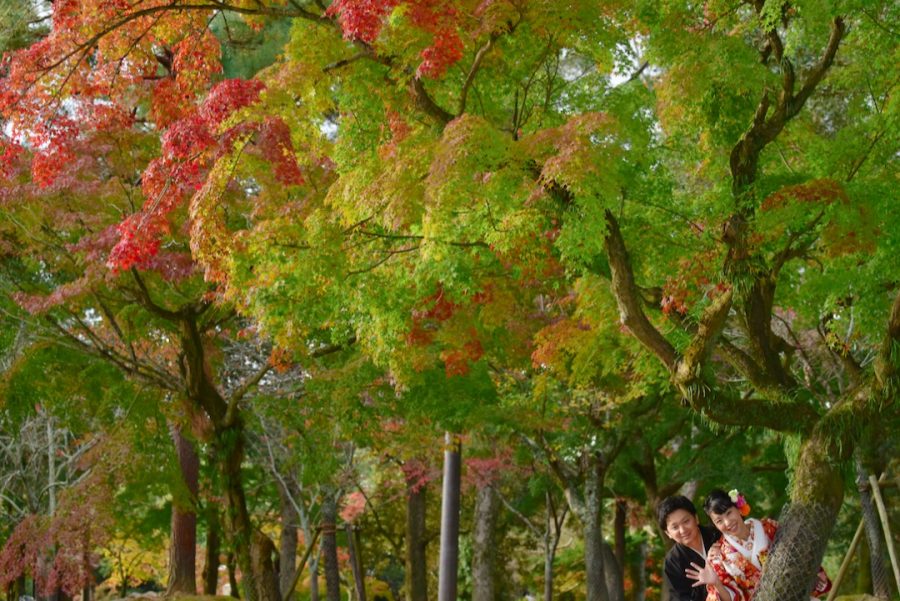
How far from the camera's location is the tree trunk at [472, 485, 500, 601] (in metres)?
18.9

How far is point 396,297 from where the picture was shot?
365 inches

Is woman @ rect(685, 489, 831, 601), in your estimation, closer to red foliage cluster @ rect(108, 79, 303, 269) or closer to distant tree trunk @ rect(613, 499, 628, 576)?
red foliage cluster @ rect(108, 79, 303, 269)

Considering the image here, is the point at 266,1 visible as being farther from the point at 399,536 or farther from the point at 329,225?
the point at 399,536

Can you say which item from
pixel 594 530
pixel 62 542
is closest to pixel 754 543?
pixel 594 530

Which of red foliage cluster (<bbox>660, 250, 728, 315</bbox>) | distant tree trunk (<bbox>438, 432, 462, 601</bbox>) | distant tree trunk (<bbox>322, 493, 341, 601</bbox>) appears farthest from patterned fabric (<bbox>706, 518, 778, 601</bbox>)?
distant tree trunk (<bbox>322, 493, 341, 601</bbox>)

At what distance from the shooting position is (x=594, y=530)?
1518 centimetres

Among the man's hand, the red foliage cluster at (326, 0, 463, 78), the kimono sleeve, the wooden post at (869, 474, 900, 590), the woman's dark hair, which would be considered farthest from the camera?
the wooden post at (869, 474, 900, 590)

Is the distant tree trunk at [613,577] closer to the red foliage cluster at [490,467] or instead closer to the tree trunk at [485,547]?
the tree trunk at [485,547]

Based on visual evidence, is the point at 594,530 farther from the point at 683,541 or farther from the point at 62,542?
the point at 683,541

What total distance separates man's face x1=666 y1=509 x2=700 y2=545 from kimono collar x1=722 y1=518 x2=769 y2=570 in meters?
0.23

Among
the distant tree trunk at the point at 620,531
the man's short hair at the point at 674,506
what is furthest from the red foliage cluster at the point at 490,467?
the man's short hair at the point at 674,506

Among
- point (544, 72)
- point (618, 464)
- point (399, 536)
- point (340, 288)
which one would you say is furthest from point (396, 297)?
point (399, 536)

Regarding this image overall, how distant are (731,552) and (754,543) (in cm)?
28

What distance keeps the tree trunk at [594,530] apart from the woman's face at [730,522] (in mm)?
8937
